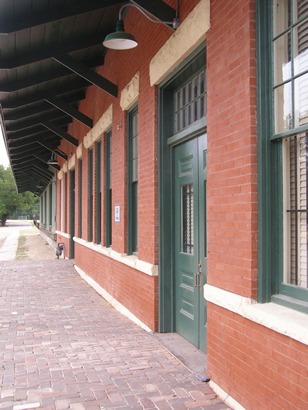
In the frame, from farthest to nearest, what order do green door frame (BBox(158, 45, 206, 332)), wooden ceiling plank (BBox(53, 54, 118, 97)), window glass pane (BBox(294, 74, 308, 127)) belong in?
wooden ceiling plank (BBox(53, 54, 118, 97)) < green door frame (BBox(158, 45, 206, 332)) < window glass pane (BBox(294, 74, 308, 127))

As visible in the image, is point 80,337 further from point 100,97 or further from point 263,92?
point 100,97

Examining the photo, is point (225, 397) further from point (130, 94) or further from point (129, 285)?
point (130, 94)

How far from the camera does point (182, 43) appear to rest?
4.92m

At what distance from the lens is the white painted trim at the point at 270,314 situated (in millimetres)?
2894

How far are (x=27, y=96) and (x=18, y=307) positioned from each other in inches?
195

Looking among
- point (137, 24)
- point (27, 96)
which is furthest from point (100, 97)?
point (137, 24)

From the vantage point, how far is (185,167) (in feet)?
18.4

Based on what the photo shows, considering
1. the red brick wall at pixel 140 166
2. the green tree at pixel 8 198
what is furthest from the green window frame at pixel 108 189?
the green tree at pixel 8 198

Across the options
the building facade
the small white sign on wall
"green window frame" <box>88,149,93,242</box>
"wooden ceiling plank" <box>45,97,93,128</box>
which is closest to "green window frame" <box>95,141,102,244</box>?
"wooden ceiling plank" <box>45,97,93,128</box>

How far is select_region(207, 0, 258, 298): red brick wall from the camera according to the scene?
138 inches

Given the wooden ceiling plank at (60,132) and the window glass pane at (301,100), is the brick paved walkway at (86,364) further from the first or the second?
the wooden ceiling plank at (60,132)

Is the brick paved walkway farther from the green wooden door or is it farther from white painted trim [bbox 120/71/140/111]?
white painted trim [bbox 120/71/140/111]

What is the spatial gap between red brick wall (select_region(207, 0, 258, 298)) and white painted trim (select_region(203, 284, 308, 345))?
3.0 inches

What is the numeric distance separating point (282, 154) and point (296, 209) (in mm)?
437
